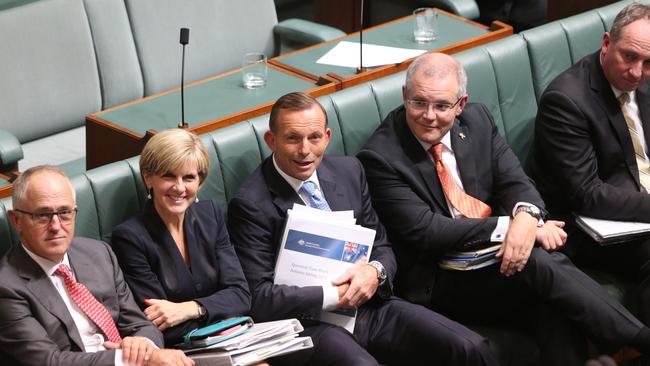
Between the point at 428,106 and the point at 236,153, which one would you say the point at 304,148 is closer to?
the point at 236,153

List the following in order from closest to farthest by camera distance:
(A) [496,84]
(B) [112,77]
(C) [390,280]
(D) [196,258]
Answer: (D) [196,258] → (C) [390,280] → (A) [496,84] → (B) [112,77]

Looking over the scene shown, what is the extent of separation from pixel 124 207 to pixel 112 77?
4.94 feet

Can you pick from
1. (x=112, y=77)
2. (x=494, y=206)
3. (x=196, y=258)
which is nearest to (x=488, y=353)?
(x=494, y=206)

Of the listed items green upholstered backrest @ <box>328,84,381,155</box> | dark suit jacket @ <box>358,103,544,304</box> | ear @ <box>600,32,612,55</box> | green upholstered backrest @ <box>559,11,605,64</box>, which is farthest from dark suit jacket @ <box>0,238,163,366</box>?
green upholstered backrest @ <box>559,11,605,64</box>

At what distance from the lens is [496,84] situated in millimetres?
4340

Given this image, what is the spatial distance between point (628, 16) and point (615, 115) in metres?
0.34

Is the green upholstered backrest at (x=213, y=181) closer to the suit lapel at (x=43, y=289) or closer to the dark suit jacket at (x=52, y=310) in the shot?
the dark suit jacket at (x=52, y=310)

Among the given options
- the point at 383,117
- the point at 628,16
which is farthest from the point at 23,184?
the point at 628,16

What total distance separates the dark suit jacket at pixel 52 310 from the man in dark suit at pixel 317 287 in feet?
1.40

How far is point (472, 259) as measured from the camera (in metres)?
3.69

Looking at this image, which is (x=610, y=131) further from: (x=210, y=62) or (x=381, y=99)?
(x=210, y=62)

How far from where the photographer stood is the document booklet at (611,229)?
12.7ft

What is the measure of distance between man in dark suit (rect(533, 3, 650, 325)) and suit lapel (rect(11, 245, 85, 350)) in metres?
1.81

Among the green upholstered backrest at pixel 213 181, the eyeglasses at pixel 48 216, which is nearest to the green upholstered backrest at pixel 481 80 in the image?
the green upholstered backrest at pixel 213 181
